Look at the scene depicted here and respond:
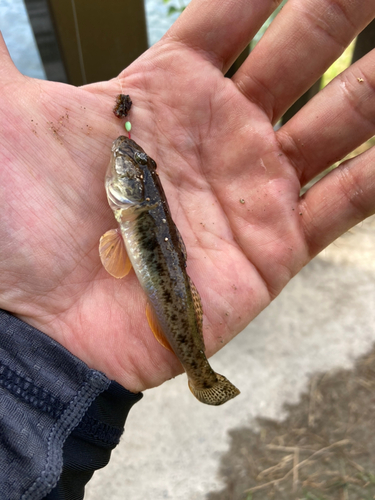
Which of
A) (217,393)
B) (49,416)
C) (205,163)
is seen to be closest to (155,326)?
(217,393)

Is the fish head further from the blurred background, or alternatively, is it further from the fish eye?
the blurred background

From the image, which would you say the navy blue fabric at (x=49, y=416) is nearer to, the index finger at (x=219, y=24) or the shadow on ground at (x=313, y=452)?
the shadow on ground at (x=313, y=452)

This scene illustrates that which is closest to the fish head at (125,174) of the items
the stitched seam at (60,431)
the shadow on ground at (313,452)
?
the stitched seam at (60,431)

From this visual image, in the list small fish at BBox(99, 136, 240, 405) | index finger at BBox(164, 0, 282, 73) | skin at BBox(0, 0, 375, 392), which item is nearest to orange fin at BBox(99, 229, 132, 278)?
small fish at BBox(99, 136, 240, 405)

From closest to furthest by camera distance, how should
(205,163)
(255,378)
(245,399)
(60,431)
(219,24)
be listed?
(60,431)
(219,24)
(205,163)
(245,399)
(255,378)

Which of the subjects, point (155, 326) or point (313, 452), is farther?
point (313, 452)

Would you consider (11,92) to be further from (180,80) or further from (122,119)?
(180,80)

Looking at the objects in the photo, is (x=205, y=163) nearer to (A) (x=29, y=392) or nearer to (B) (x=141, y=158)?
(B) (x=141, y=158)
